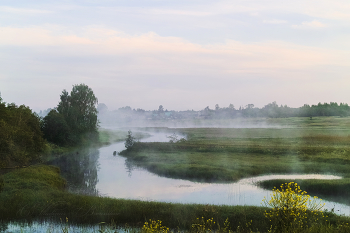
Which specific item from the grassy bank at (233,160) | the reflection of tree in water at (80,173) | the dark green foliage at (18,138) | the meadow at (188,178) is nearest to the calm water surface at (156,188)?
the reflection of tree in water at (80,173)

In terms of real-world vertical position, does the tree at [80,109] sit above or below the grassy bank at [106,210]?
above

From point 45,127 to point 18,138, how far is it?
29.6 metres

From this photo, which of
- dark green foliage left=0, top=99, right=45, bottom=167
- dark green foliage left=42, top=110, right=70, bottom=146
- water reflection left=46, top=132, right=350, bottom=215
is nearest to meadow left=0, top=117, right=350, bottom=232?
water reflection left=46, top=132, right=350, bottom=215

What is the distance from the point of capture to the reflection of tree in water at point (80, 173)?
29.8m

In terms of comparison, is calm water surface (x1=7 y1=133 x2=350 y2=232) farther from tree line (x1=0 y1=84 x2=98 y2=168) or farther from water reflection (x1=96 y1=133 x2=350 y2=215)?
tree line (x1=0 y1=84 x2=98 y2=168)

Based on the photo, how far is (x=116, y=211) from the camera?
19984 millimetres

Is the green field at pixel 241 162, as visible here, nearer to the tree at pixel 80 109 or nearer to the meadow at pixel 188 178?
the meadow at pixel 188 178

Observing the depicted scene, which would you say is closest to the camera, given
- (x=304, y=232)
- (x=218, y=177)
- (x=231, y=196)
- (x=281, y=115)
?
(x=304, y=232)

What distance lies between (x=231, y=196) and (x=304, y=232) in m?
13.4

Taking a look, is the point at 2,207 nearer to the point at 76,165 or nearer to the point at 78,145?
the point at 76,165

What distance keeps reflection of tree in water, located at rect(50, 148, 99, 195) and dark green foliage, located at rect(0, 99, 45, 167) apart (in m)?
4.75

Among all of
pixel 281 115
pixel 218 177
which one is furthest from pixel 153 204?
pixel 281 115

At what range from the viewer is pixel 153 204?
20.6m

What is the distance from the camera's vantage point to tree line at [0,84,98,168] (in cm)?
3650
